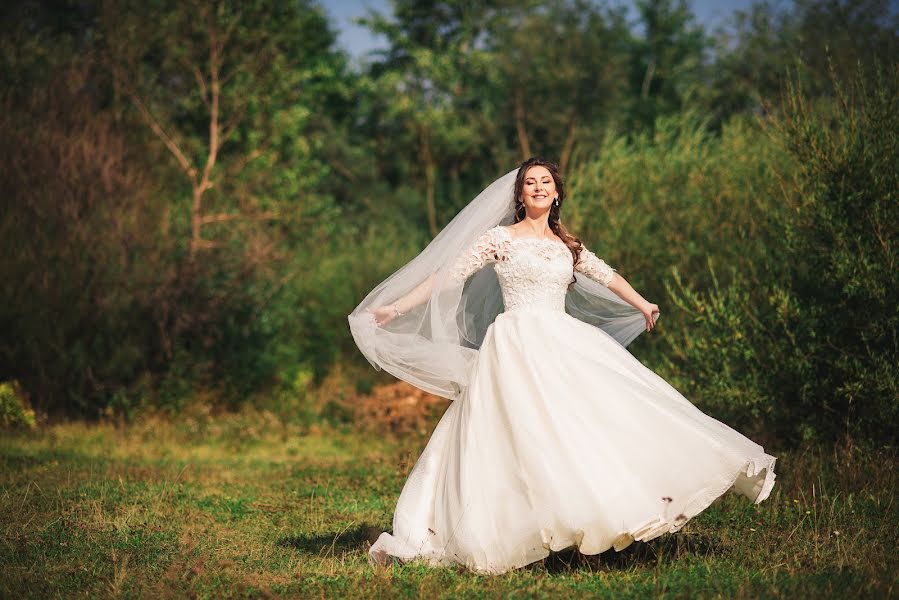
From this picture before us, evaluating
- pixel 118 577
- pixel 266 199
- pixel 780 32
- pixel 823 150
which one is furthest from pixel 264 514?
pixel 780 32

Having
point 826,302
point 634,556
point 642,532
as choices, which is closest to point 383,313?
point 642,532

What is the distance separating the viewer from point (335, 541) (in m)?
5.94

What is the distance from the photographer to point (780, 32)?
963 inches

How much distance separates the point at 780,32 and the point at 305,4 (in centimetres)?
1420

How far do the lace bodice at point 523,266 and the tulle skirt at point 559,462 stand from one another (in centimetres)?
22

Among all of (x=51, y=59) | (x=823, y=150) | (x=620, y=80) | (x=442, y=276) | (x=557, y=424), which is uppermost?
(x=620, y=80)

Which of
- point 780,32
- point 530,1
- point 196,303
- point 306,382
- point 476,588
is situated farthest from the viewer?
point 530,1

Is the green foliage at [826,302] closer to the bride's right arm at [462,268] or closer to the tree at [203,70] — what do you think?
the bride's right arm at [462,268]

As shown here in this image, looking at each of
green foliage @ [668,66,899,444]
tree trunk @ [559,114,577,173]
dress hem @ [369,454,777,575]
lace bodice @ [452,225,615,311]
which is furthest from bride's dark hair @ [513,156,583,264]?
tree trunk @ [559,114,577,173]

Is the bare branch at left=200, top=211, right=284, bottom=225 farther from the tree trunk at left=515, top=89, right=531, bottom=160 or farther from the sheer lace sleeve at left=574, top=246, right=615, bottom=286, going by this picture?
the tree trunk at left=515, top=89, right=531, bottom=160

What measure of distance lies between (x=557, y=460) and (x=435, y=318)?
1.27 m

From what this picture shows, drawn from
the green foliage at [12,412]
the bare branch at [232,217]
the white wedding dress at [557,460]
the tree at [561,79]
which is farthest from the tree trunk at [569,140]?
the white wedding dress at [557,460]

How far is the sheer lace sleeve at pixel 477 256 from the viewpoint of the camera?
5.46m

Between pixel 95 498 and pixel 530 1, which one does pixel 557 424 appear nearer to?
pixel 95 498
